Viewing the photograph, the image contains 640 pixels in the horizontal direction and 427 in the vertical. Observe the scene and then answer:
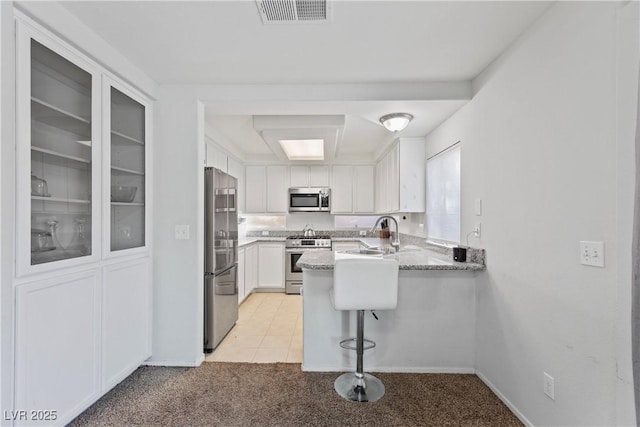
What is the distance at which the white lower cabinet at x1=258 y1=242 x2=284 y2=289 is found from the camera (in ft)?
16.2

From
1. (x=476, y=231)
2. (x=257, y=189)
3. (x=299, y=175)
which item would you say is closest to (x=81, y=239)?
(x=476, y=231)

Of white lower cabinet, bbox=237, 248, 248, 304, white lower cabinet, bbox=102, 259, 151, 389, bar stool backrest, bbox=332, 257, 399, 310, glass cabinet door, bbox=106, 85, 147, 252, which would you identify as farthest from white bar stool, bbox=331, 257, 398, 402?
white lower cabinet, bbox=237, 248, 248, 304

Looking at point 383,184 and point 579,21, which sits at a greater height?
point 579,21

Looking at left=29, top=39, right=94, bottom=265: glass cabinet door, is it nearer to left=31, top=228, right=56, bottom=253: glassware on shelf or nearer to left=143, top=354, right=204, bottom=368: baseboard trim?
left=31, top=228, right=56, bottom=253: glassware on shelf

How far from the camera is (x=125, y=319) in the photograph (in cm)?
214

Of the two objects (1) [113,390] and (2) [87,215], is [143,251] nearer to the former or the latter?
(2) [87,215]

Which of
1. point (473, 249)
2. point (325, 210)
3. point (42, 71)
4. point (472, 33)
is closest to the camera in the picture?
point (42, 71)

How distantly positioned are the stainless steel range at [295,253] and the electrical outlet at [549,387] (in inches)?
138

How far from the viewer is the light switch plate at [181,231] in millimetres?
2486

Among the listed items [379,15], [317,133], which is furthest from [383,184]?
[379,15]

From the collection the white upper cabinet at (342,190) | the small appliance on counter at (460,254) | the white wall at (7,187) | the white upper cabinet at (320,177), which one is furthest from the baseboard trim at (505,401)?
the white upper cabinet at (320,177)

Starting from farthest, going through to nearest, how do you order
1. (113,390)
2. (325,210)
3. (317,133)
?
(325,210) < (317,133) < (113,390)

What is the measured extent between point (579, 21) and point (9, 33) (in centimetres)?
268

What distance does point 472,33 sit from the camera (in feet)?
5.89
